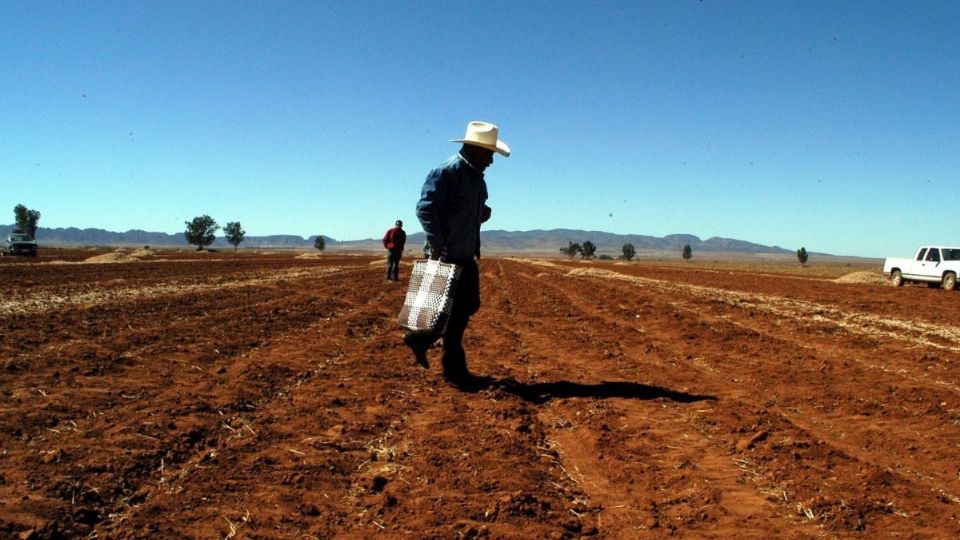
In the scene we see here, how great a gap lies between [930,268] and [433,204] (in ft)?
92.2

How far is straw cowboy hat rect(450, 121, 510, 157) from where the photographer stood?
5.56 m

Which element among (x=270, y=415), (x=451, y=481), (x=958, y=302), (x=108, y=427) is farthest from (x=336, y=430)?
(x=958, y=302)

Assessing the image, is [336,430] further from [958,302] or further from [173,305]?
[958,302]

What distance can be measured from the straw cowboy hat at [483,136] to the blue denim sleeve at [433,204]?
16.2 inches

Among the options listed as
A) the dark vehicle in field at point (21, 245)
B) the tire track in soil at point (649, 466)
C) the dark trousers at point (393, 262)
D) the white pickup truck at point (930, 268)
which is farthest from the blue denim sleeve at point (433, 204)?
the dark vehicle in field at point (21, 245)

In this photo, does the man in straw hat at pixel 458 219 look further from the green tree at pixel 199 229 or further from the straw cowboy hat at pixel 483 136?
the green tree at pixel 199 229

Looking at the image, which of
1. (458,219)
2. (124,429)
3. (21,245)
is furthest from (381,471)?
(21,245)

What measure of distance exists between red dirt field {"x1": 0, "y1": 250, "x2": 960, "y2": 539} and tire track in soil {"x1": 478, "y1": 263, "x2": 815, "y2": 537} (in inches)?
0.7

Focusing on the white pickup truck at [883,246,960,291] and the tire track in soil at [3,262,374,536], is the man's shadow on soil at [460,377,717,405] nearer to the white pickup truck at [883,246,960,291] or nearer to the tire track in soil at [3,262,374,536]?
the tire track in soil at [3,262,374,536]

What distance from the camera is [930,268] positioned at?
26297 mm

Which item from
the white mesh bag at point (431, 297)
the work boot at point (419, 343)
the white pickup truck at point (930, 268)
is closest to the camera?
the white mesh bag at point (431, 297)

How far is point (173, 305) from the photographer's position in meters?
11.4

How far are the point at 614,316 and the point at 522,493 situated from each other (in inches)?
340

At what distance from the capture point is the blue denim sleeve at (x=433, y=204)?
5.37m
